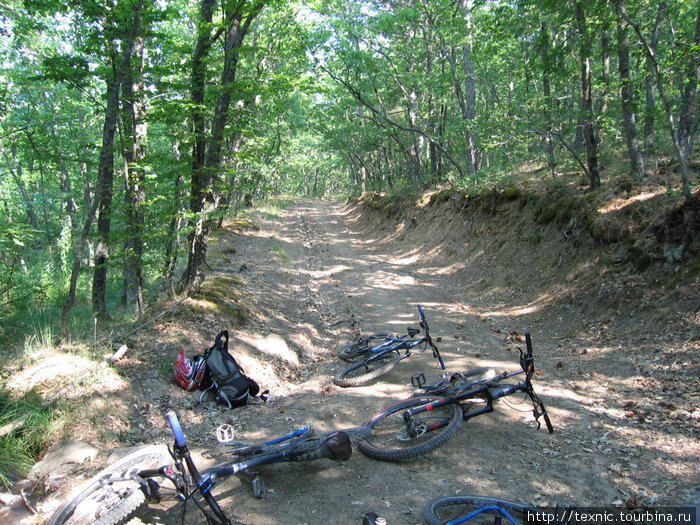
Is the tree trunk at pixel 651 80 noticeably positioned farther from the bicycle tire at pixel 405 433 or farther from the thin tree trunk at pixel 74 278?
the thin tree trunk at pixel 74 278

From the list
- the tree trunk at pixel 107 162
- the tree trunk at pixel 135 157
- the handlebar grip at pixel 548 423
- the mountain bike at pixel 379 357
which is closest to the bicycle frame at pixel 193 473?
the mountain bike at pixel 379 357

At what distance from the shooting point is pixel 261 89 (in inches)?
285

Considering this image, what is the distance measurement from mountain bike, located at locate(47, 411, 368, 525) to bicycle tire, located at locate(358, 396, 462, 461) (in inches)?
16.5

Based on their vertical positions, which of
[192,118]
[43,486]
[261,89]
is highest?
[261,89]

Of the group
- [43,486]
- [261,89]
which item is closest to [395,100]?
[261,89]

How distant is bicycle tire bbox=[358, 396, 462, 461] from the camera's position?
3902 mm

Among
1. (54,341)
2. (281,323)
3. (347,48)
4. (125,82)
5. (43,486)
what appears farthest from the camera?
(347,48)

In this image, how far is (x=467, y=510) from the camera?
126 inches

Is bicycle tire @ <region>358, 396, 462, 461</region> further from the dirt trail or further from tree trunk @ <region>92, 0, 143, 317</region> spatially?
tree trunk @ <region>92, 0, 143, 317</region>

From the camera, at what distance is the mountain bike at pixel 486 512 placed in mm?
2768

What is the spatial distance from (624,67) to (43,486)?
1239cm

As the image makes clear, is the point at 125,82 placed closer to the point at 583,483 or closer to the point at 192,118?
the point at 192,118

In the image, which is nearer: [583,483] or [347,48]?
[583,483]

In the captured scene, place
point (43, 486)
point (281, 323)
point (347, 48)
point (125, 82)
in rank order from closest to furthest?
point (43, 486)
point (125, 82)
point (281, 323)
point (347, 48)
